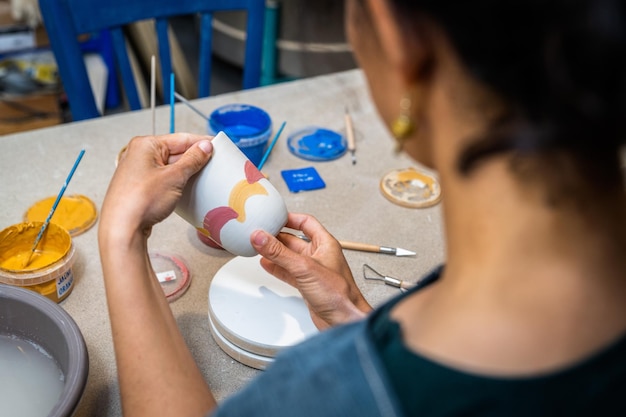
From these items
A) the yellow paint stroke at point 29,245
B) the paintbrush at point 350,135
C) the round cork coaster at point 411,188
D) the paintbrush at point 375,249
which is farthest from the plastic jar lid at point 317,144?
the yellow paint stroke at point 29,245

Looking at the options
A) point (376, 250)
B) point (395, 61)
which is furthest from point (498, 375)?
point (376, 250)

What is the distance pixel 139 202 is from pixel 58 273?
0.23m

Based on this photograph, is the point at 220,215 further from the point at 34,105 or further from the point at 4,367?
the point at 34,105

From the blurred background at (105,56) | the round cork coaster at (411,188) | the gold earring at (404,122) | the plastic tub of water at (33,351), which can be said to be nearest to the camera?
the gold earring at (404,122)

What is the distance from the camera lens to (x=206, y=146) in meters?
0.83

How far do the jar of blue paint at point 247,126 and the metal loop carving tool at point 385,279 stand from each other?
347 millimetres

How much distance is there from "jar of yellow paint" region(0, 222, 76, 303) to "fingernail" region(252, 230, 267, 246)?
30cm

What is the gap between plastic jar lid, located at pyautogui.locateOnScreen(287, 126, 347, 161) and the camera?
127cm

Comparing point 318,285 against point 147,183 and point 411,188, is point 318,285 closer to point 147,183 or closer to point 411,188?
point 147,183

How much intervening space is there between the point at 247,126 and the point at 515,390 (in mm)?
939

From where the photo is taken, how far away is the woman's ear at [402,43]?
0.45 metres

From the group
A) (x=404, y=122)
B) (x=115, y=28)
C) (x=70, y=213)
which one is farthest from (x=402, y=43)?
(x=115, y=28)

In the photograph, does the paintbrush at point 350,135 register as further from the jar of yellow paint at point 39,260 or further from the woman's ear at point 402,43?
the woman's ear at point 402,43

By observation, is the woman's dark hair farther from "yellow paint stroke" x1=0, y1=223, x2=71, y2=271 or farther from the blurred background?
the blurred background
